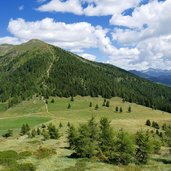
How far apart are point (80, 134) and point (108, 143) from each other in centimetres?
644

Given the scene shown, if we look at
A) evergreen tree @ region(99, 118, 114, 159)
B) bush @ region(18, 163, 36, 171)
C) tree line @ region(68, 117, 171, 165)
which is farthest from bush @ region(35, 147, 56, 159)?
evergreen tree @ region(99, 118, 114, 159)

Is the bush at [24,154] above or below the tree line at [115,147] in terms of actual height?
below

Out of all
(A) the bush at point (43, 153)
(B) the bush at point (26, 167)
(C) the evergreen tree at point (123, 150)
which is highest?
(C) the evergreen tree at point (123, 150)

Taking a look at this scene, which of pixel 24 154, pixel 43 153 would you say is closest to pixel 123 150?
pixel 43 153

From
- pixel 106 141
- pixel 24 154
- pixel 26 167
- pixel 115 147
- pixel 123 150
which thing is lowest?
pixel 26 167

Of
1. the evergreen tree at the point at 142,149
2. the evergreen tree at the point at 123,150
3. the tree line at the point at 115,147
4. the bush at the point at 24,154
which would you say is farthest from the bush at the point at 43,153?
the evergreen tree at the point at 142,149

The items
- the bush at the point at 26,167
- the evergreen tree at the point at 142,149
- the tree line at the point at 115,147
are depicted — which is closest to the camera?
the bush at the point at 26,167

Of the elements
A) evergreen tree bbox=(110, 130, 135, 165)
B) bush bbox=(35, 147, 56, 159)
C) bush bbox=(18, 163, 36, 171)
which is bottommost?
bush bbox=(18, 163, 36, 171)

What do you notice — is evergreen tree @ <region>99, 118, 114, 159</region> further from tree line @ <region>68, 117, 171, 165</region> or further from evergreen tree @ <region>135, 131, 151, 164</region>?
evergreen tree @ <region>135, 131, 151, 164</region>

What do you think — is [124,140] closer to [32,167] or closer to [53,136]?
[32,167]

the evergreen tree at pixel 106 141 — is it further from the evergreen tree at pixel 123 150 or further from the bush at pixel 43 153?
the bush at pixel 43 153

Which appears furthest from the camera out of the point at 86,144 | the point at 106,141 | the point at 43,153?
the point at 106,141

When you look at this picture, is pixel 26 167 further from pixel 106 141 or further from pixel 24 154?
pixel 106 141

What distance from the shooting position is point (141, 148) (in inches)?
2601
